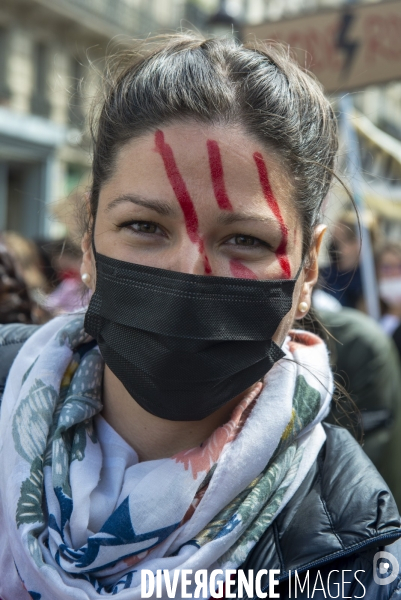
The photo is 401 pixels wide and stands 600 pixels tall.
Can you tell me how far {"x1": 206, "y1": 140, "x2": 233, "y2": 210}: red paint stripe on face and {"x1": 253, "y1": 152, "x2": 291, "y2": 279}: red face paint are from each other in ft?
0.30

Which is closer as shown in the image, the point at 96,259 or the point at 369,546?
the point at 369,546

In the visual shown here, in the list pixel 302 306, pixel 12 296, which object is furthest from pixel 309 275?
pixel 12 296

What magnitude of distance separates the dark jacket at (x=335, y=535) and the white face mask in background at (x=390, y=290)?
3.35m

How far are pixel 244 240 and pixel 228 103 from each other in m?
0.32

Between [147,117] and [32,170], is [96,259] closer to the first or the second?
[147,117]

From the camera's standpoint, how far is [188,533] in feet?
5.10

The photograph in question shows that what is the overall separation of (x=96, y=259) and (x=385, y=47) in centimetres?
302

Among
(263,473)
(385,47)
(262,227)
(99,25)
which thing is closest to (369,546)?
(263,473)

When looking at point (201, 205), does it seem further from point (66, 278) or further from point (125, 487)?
point (66, 278)

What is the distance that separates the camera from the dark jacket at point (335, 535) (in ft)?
4.81

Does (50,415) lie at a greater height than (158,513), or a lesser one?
greater

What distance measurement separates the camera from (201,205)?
1.58 meters

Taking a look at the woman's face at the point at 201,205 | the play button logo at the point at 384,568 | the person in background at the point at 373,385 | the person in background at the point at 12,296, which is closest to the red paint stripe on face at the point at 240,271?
the woman's face at the point at 201,205

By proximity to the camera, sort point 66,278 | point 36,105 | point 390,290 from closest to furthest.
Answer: point 66,278 → point 390,290 → point 36,105
